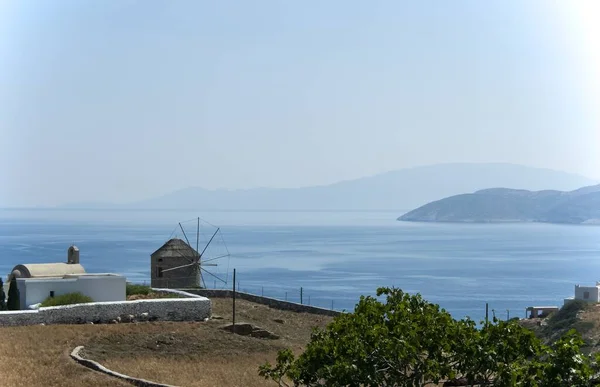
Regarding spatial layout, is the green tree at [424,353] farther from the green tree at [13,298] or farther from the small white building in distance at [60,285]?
the small white building in distance at [60,285]

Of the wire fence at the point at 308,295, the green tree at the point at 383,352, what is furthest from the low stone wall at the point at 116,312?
the wire fence at the point at 308,295

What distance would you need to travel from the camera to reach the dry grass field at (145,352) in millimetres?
21859

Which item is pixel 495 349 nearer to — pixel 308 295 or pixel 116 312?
pixel 116 312

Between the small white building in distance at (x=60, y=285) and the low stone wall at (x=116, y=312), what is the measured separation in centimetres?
204

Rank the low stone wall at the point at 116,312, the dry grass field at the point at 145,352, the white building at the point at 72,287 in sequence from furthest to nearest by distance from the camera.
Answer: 1. the white building at the point at 72,287
2. the low stone wall at the point at 116,312
3. the dry grass field at the point at 145,352

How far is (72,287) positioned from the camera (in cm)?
3161

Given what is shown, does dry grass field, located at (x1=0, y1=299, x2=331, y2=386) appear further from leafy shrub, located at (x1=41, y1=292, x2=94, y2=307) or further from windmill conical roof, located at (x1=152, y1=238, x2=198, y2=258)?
windmill conical roof, located at (x1=152, y1=238, x2=198, y2=258)

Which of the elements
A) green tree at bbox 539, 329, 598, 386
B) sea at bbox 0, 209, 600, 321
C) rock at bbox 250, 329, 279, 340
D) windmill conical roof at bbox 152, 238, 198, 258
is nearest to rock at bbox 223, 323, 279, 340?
rock at bbox 250, 329, 279, 340

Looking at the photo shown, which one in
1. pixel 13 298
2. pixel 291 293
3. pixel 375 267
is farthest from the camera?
pixel 375 267

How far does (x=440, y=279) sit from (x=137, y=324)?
84.0 meters

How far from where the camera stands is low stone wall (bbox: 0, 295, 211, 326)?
92.3ft

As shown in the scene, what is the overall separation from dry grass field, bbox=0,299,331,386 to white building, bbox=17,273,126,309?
10.8 feet

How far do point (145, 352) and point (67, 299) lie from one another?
6153 mm

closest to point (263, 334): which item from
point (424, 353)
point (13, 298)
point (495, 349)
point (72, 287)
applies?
point (72, 287)
